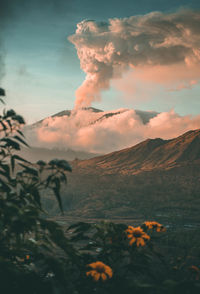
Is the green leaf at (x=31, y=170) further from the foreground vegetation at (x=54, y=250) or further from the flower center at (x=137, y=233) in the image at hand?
the flower center at (x=137, y=233)

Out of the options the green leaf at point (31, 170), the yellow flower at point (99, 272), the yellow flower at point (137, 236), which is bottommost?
the yellow flower at point (99, 272)

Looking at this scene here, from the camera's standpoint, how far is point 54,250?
3666 millimetres

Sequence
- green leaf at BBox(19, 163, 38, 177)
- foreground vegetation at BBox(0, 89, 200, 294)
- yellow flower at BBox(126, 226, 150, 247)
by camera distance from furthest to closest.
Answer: yellow flower at BBox(126, 226, 150, 247) → green leaf at BBox(19, 163, 38, 177) → foreground vegetation at BBox(0, 89, 200, 294)

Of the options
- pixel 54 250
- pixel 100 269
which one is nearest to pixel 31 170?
pixel 54 250

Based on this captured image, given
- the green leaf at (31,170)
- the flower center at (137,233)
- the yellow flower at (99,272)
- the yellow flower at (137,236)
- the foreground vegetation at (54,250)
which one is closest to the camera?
the foreground vegetation at (54,250)

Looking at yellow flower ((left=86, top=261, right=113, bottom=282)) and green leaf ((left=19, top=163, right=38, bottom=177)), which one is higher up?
green leaf ((left=19, top=163, right=38, bottom=177))

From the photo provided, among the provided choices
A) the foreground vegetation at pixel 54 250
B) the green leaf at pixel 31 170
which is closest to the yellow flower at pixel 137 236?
the foreground vegetation at pixel 54 250

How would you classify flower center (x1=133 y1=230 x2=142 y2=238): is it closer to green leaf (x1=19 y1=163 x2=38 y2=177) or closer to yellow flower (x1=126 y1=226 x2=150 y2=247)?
yellow flower (x1=126 y1=226 x2=150 y2=247)

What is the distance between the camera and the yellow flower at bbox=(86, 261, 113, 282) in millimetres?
3411

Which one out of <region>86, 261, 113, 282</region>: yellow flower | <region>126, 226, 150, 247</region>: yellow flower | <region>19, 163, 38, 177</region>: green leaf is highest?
<region>19, 163, 38, 177</region>: green leaf

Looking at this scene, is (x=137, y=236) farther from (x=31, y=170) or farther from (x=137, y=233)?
(x=31, y=170)

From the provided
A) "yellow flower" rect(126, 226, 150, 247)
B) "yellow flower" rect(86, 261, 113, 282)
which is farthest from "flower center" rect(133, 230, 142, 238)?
"yellow flower" rect(86, 261, 113, 282)

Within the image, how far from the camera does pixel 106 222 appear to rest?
13.9ft

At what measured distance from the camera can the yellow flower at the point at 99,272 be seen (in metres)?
3.41
